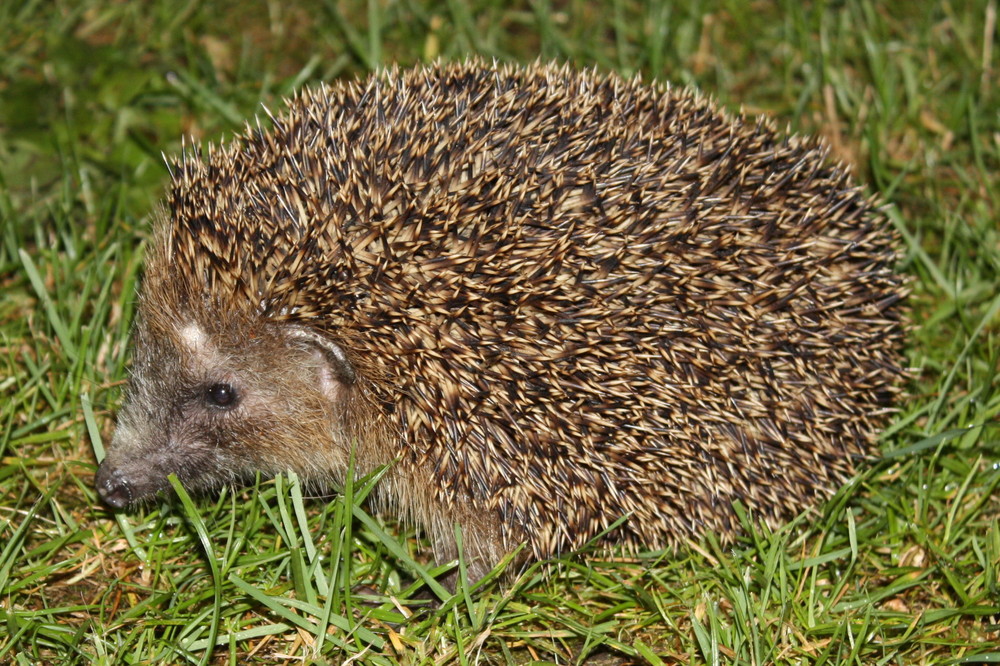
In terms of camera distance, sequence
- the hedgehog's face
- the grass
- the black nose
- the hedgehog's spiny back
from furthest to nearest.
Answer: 1. the black nose
2. the grass
3. the hedgehog's face
4. the hedgehog's spiny back

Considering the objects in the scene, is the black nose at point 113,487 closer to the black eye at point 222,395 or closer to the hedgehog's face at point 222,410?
the hedgehog's face at point 222,410

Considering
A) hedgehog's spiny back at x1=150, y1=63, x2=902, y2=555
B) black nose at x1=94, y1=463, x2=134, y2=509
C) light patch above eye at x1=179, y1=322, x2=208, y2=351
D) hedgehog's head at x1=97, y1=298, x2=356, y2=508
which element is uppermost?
hedgehog's spiny back at x1=150, y1=63, x2=902, y2=555

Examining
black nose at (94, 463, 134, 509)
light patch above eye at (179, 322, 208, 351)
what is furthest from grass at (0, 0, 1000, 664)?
light patch above eye at (179, 322, 208, 351)

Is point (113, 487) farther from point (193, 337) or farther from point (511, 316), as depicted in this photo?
point (511, 316)

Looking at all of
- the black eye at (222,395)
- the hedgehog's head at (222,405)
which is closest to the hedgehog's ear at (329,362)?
the hedgehog's head at (222,405)

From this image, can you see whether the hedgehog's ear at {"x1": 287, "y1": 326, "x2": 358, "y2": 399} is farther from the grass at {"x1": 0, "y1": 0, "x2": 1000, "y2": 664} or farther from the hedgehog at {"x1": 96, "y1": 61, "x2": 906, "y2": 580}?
the grass at {"x1": 0, "y1": 0, "x2": 1000, "y2": 664}

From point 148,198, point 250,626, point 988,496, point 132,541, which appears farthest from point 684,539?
point 148,198

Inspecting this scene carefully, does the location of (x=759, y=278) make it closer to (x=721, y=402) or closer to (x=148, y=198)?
(x=721, y=402)
